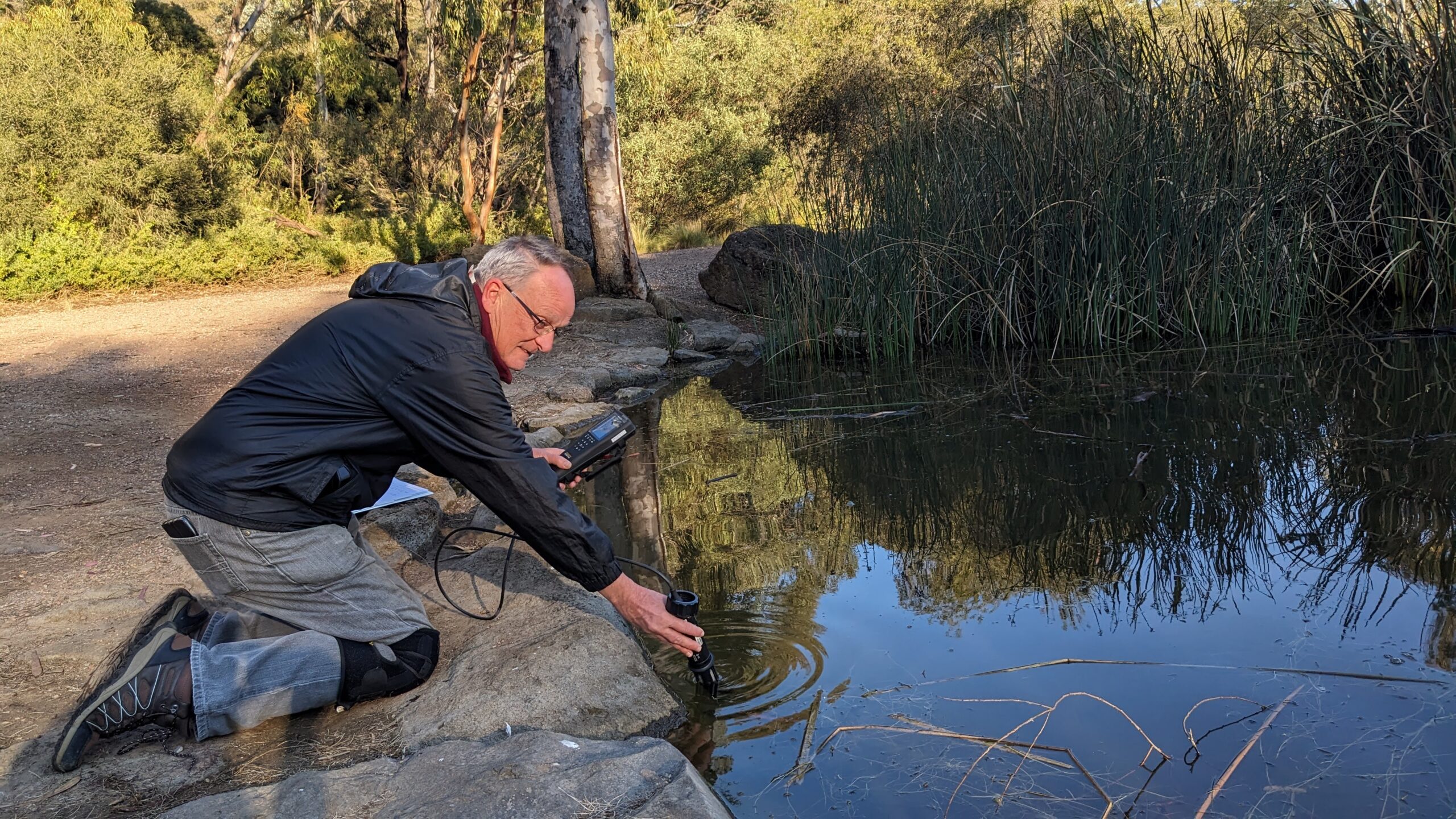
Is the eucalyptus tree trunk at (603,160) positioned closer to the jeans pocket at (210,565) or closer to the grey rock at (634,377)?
the grey rock at (634,377)

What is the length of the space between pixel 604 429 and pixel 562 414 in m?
2.81

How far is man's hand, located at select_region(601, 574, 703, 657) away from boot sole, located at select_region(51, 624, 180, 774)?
1.01 metres

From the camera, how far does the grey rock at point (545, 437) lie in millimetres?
5129

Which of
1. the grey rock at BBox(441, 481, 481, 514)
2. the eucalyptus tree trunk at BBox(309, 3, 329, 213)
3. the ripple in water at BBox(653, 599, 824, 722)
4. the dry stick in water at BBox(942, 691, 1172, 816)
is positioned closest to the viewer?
the dry stick in water at BBox(942, 691, 1172, 816)

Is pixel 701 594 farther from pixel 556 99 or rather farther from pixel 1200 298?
pixel 556 99

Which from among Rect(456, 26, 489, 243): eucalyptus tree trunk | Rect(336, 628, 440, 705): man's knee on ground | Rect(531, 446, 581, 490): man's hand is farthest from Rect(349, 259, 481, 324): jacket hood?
Rect(456, 26, 489, 243): eucalyptus tree trunk

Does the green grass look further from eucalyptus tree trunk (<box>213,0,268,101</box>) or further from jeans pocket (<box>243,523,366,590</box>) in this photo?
jeans pocket (<box>243,523,366,590</box>)

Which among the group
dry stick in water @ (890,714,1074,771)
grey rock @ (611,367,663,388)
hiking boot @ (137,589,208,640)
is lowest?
dry stick in water @ (890,714,1074,771)

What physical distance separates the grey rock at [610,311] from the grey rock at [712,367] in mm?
1320

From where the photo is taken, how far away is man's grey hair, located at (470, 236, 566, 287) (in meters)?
2.57

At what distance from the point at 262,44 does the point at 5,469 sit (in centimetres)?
1584

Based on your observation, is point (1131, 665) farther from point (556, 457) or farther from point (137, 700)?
point (137, 700)

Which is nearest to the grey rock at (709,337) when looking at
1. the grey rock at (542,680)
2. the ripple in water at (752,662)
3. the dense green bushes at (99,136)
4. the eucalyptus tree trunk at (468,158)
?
the ripple in water at (752,662)

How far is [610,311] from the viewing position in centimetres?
914
